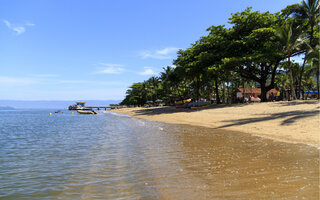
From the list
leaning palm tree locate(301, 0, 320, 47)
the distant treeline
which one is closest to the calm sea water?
the distant treeline

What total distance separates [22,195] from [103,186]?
1808 millimetres

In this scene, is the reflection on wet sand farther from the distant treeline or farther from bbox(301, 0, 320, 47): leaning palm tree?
bbox(301, 0, 320, 47): leaning palm tree

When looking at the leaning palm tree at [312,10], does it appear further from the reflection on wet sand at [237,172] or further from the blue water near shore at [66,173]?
the blue water near shore at [66,173]

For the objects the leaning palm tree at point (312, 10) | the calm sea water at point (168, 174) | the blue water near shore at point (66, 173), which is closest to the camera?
the calm sea water at point (168, 174)

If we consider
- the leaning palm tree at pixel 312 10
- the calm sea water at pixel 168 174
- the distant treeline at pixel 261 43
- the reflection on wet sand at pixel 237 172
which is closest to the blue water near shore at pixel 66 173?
the calm sea water at pixel 168 174

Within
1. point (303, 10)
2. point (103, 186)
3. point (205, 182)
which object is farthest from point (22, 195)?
point (303, 10)

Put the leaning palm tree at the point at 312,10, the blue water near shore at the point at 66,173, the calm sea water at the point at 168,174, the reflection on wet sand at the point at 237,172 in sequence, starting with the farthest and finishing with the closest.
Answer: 1. the leaning palm tree at the point at 312,10
2. the blue water near shore at the point at 66,173
3. the calm sea water at the point at 168,174
4. the reflection on wet sand at the point at 237,172

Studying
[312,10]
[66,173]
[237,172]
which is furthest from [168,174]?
[312,10]

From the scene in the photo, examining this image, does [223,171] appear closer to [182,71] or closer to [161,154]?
[161,154]

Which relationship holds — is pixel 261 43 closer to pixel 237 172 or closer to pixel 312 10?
pixel 312 10

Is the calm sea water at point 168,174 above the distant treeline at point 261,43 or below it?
below

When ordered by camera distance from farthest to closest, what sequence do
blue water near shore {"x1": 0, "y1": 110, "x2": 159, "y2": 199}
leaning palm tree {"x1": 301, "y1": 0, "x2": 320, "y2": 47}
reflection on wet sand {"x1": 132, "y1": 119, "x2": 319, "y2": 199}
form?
leaning palm tree {"x1": 301, "y1": 0, "x2": 320, "y2": 47}, blue water near shore {"x1": 0, "y1": 110, "x2": 159, "y2": 199}, reflection on wet sand {"x1": 132, "y1": 119, "x2": 319, "y2": 199}

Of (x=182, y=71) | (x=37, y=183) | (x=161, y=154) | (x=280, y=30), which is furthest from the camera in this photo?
(x=182, y=71)

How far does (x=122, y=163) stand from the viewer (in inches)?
287
